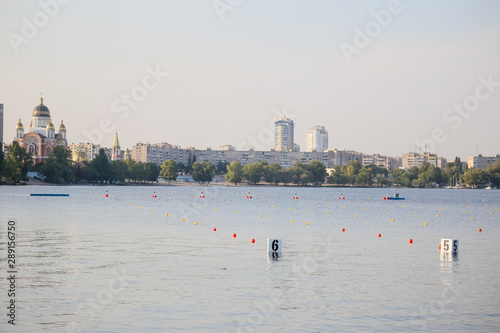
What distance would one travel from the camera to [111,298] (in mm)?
21359

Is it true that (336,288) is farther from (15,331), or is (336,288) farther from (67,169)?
(67,169)

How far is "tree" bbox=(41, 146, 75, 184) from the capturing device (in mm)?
174125

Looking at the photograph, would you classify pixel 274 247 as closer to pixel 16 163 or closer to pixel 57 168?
pixel 16 163

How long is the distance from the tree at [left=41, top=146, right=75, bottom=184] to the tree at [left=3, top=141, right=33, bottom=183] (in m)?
5.59

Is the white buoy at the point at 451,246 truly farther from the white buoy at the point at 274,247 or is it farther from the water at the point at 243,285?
the white buoy at the point at 274,247

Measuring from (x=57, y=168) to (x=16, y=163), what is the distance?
47.4ft

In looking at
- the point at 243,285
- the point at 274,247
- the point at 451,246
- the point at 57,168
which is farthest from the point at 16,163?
the point at 243,285

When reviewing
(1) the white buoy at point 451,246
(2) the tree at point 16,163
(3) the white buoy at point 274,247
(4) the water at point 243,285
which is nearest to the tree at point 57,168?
(2) the tree at point 16,163

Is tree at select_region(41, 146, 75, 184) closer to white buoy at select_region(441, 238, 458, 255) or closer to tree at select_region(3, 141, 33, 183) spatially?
tree at select_region(3, 141, 33, 183)

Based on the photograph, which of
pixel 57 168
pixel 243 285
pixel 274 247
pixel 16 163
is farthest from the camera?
pixel 57 168

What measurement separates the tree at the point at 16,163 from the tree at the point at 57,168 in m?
5.59

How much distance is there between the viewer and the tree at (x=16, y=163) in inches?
6127

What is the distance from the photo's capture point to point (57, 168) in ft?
572

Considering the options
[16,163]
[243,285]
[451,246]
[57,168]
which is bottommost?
[243,285]
